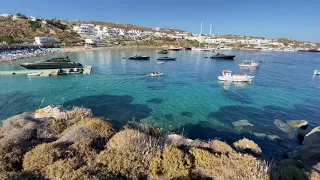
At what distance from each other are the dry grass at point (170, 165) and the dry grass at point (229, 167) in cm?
45

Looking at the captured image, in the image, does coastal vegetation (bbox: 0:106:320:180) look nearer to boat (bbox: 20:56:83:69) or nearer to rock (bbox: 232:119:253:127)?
rock (bbox: 232:119:253:127)

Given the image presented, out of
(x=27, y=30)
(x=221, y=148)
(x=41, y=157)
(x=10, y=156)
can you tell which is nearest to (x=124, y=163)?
(x=41, y=157)

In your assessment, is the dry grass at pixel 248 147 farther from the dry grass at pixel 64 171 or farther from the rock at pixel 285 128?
the rock at pixel 285 128

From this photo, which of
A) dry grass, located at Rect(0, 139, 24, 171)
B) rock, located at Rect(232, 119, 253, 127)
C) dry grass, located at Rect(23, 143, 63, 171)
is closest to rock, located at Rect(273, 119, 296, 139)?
rock, located at Rect(232, 119, 253, 127)

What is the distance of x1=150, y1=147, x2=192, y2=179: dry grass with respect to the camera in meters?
6.46

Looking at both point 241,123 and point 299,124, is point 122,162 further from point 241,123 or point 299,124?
point 299,124

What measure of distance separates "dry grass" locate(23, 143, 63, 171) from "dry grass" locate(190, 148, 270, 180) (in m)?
4.65

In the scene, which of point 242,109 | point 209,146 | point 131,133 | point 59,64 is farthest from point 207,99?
point 59,64

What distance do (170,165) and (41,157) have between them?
13.7 feet

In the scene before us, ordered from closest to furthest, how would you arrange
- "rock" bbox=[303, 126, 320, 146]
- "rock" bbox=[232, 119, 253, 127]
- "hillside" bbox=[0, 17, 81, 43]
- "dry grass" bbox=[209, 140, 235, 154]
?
"dry grass" bbox=[209, 140, 235, 154] → "rock" bbox=[303, 126, 320, 146] → "rock" bbox=[232, 119, 253, 127] → "hillside" bbox=[0, 17, 81, 43]

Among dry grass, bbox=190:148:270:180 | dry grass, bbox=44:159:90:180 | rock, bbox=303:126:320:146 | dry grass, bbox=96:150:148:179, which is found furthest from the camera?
rock, bbox=303:126:320:146

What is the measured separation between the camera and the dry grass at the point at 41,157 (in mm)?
6360

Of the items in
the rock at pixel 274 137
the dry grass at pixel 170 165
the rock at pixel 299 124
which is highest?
the dry grass at pixel 170 165

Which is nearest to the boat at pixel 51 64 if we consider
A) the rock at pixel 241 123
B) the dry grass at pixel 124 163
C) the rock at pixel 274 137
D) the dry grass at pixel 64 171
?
the rock at pixel 241 123
